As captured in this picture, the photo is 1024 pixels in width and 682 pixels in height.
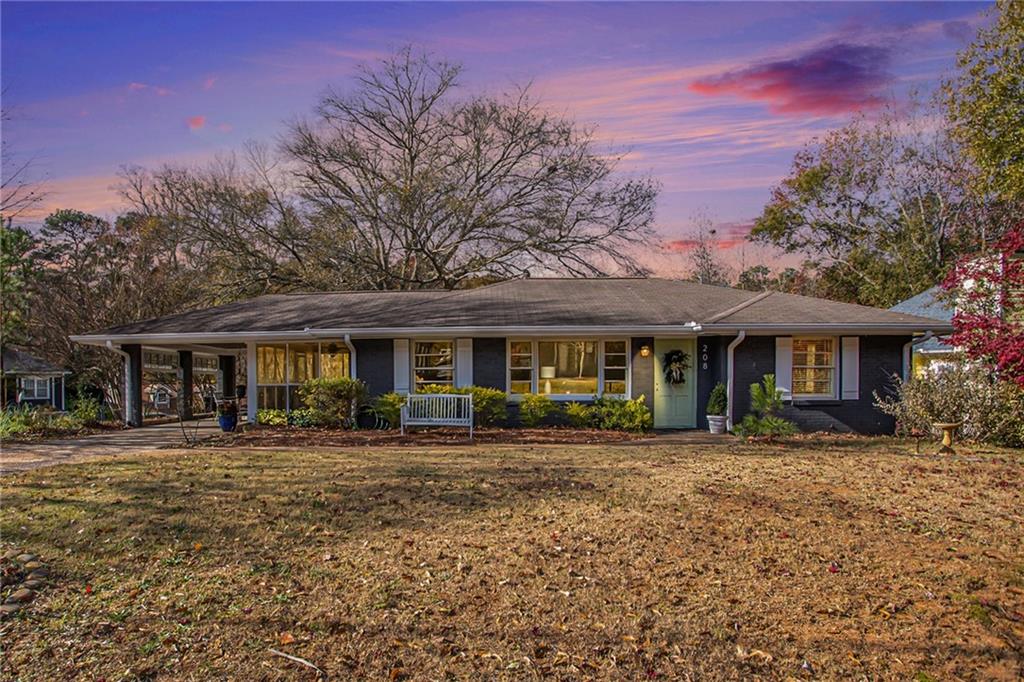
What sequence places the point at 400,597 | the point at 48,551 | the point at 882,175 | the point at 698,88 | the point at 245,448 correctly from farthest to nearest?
the point at 882,175 → the point at 698,88 → the point at 245,448 → the point at 48,551 → the point at 400,597

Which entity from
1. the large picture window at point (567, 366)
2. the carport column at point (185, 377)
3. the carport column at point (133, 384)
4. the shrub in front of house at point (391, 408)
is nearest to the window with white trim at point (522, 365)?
the large picture window at point (567, 366)

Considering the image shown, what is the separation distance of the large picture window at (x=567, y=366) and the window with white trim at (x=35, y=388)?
29.3m

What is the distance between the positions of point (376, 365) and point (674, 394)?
23.1 ft

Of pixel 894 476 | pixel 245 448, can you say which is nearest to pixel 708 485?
pixel 894 476

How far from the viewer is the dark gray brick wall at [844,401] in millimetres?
14109

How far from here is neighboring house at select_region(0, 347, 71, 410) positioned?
29.6m

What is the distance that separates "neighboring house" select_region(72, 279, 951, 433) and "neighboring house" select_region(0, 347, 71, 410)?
1836 cm

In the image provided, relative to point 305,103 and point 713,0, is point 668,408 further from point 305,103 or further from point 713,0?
point 305,103

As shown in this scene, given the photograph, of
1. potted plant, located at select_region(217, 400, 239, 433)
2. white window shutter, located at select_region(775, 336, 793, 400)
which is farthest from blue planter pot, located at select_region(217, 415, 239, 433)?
white window shutter, located at select_region(775, 336, 793, 400)

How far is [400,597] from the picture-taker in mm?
4738

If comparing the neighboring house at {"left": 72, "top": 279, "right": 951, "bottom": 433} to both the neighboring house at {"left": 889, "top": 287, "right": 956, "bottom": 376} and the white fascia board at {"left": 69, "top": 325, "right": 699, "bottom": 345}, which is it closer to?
the white fascia board at {"left": 69, "top": 325, "right": 699, "bottom": 345}

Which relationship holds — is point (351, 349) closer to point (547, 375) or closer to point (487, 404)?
point (487, 404)

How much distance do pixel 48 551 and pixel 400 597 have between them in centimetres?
332

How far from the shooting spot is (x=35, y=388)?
3269 centimetres
